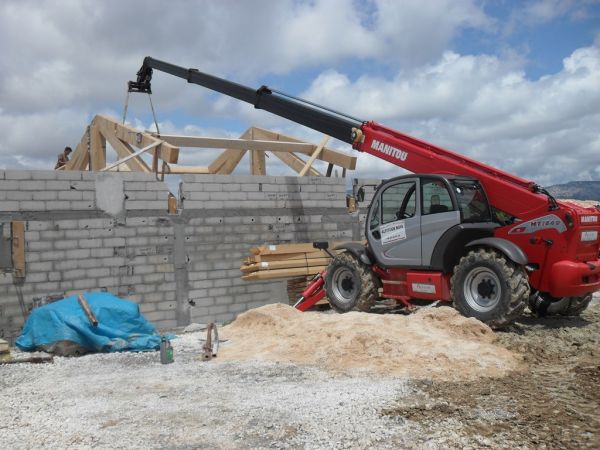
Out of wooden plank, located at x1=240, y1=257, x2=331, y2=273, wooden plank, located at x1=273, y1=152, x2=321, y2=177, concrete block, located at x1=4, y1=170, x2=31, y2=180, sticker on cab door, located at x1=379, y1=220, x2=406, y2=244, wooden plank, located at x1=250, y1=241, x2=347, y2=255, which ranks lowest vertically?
wooden plank, located at x1=240, y1=257, x2=331, y2=273

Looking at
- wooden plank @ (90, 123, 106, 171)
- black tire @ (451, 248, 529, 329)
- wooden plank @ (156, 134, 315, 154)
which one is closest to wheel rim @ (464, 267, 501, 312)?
black tire @ (451, 248, 529, 329)

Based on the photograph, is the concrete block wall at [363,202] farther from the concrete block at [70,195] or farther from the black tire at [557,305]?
the concrete block at [70,195]

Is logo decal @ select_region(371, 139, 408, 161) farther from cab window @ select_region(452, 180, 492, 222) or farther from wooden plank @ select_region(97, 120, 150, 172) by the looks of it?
wooden plank @ select_region(97, 120, 150, 172)

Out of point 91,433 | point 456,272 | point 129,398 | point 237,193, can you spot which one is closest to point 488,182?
point 456,272

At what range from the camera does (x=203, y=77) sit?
40.1ft

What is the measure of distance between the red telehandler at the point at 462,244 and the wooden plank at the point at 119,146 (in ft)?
12.8

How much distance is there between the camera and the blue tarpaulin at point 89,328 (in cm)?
783

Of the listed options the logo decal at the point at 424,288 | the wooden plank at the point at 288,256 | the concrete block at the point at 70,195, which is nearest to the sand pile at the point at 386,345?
the logo decal at the point at 424,288

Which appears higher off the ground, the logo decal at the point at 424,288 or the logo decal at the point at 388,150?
the logo decal at the point at 388,150

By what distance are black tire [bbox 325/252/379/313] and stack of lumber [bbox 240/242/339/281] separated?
1.28 m

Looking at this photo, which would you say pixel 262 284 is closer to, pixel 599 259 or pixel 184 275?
pixel 184 275

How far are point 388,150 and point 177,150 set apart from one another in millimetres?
3538

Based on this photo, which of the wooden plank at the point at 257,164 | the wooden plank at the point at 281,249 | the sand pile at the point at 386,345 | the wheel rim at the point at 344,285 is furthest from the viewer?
the wooden plank at the point at 257,164

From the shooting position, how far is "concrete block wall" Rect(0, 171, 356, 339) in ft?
29.2
